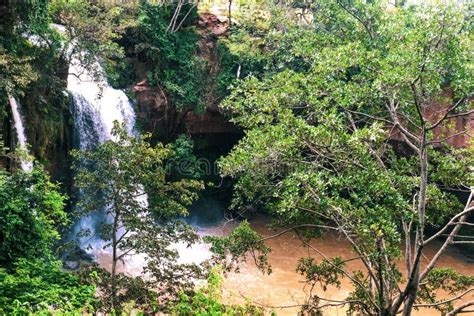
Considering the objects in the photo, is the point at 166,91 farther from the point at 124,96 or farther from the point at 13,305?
the point at 13,305

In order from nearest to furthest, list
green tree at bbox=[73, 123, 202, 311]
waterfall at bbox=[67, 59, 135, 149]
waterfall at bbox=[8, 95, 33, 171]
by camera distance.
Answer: green tree at bbox=[73, 123, 202, 311] → waterfall at bbox=[8, 95, 33, 171] → waterfall at bbox=[67, 59, 135, 149]

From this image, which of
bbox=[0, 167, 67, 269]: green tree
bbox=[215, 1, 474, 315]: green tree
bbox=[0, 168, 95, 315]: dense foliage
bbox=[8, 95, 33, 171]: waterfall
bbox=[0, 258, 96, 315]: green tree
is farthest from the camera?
bbox=[8, 95, 33, 171]: waterfall

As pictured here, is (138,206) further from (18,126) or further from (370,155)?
(18,126)

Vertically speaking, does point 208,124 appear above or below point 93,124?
above

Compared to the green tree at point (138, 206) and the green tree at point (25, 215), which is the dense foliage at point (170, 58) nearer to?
the green tree at point (138, 206)

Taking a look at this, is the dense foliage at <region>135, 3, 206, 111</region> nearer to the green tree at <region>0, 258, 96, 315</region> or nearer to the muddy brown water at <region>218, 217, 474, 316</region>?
the muddy brown water at <region>218, 217, 474, 316</region>

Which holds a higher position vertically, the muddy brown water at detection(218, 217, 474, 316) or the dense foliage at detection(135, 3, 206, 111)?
the dense foliage at detection(135, 3, 206, 111)

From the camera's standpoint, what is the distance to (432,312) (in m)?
12.0

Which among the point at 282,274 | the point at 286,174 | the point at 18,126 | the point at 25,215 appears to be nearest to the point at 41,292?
the point at 25,215

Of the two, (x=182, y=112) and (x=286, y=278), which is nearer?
(x=286, y=278)

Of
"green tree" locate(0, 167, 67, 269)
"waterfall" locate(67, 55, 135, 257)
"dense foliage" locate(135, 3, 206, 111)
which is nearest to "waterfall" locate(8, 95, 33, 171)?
"waterfall" locate(67, 55, 135, 257)

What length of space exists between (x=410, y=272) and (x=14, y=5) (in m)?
10.5

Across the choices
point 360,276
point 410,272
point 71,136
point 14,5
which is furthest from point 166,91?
point 410,272

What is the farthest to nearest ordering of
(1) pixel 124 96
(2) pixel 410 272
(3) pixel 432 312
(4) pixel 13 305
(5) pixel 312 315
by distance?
(1) pixel 124 96 → (3) pixel 432 312 → (5) pixel 312 315 → (2) pixel 410 272 → (4) pixel 13 305
